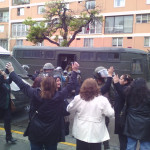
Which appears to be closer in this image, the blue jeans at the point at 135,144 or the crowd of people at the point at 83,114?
the crowd of people at the point at 83,114

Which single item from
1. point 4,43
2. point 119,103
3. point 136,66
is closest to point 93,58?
point 136,66

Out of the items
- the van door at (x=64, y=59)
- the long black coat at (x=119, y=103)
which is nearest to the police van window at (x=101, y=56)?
the van door at (x=64, y=59)

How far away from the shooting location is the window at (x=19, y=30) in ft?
115

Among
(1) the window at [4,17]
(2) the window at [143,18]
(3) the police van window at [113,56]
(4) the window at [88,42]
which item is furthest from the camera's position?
(1) the window at [4,17]

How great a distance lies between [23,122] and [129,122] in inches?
156

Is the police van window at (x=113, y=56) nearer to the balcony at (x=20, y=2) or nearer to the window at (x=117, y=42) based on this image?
the window at (x=117, y=42)

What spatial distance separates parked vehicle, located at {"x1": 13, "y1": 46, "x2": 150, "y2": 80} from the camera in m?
13.5

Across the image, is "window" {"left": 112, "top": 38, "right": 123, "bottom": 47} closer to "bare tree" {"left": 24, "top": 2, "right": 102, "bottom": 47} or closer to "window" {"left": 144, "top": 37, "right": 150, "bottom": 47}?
"window" {"left": 144, "top": 37, "right": 150, "bottom": 47}

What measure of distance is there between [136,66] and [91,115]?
11.3 meters

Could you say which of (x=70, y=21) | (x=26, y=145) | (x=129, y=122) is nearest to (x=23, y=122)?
(x=26, y=145)

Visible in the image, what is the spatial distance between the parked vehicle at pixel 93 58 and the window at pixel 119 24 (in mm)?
13042

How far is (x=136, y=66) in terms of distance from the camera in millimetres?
13641

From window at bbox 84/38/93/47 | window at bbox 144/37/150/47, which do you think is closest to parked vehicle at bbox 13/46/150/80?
window at bbox 144/37/150/47

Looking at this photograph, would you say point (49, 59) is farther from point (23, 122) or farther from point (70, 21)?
point (23, 122)
